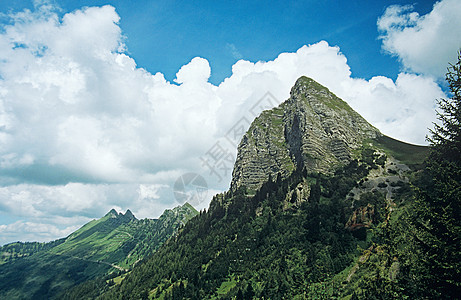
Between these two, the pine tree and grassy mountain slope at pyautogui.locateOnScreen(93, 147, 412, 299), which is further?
grassy mountain slope at pyautogui.locateOnScreen(93, 147, 412, 299)

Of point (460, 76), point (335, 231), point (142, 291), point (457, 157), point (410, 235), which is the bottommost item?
point (335, 231)

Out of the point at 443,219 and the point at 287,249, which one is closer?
the point at 443,219

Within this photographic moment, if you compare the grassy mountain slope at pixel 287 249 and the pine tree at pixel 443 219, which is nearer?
the pine tree at pixel 443 219

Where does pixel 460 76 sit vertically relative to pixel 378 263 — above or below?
above

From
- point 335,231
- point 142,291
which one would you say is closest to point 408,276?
point 335,231

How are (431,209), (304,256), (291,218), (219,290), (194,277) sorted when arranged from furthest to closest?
(291,218)
(194,277)
(219,290)
(304,256)
(431,209)

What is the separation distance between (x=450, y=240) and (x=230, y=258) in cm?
16288

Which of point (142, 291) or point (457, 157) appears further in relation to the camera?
point (142, 291)

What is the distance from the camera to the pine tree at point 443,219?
24922mm

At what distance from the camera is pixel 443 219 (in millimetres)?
26344

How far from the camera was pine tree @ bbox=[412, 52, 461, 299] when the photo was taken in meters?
24.9

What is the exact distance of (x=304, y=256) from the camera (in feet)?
452

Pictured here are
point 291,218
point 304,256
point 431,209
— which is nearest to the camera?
point 431,209

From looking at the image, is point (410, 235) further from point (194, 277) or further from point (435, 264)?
point (194, 277)
